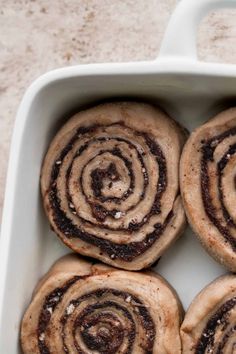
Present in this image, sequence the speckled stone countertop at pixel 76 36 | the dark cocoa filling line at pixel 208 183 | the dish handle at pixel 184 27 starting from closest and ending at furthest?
the dish handle at pixel 184 27 < the dark cocoa filling line at pixel 208 183 < the speckled stone countertop at pixel 76 36

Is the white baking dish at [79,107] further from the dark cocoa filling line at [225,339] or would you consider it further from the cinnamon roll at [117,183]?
the dark cocoa filling line at [225,339]

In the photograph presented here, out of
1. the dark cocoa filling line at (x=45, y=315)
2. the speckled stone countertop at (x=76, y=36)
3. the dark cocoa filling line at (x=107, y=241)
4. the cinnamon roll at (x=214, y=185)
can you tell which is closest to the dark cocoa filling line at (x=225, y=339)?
the cinnamon roll at (x=214, y=185)

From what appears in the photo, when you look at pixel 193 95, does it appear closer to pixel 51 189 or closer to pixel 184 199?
pixel 184 199

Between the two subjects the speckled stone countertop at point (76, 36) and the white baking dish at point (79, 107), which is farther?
the speckled stone countertop at point (76, 36)

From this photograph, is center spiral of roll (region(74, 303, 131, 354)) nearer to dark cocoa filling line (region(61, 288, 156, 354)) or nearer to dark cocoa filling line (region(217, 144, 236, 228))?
dark cocoa filling line (region(61, 288, 156, 354))

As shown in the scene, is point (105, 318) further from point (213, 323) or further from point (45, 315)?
point (213, 323)

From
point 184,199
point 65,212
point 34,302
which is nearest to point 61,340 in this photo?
Answer: point 34,302

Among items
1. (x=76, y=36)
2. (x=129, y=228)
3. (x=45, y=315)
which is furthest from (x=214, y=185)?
(x=76, y=36)
